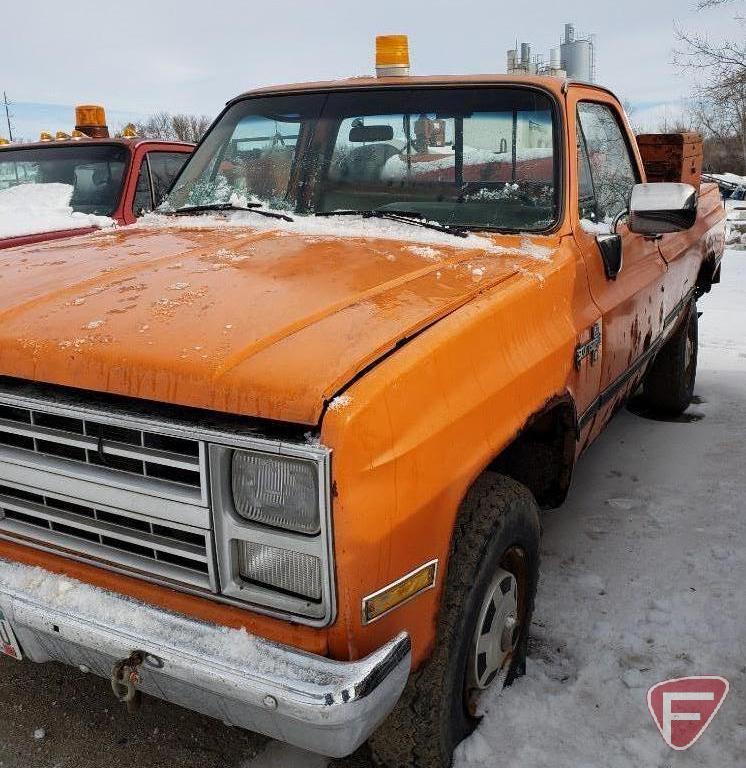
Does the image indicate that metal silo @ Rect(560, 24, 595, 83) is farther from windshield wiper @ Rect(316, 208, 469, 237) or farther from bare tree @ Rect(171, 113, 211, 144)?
bare tree @ Rect(171, 113, 211, 144)

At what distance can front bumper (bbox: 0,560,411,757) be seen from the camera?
1.57 metres

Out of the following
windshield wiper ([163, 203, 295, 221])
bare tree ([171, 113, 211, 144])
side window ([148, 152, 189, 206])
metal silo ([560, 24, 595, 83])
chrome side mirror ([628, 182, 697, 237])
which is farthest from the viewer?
bare tree ([171, 113, 211, 144])

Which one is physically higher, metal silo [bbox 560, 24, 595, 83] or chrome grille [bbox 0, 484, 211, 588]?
metal silo [bbox 560, 24, 595, 83]

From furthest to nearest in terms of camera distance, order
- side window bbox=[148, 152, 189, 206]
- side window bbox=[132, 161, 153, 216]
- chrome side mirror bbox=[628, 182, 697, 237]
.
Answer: side window bbox=[148, 152, 189, 206], side window bbox=[132, 161, 153, 216], chrome side mirror bbox=[628, 182, 697, 237]

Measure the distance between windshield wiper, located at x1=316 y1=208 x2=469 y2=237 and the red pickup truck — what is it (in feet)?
9.91

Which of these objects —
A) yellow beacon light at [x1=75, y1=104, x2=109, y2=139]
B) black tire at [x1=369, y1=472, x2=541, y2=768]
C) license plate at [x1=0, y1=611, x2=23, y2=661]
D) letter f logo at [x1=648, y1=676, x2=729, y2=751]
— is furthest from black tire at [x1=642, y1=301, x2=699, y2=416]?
yellow beacon light at [x1=75, y1=104, x2=109, y2=139]

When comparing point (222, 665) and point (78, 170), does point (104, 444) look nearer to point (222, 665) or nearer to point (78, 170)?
point (222, 665)

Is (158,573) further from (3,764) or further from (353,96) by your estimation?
(353,96)

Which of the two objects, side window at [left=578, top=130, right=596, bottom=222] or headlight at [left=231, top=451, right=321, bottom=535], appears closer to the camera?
headlight at [left=231, top=451, right=321, bottom=535]

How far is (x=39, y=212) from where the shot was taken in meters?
5.73

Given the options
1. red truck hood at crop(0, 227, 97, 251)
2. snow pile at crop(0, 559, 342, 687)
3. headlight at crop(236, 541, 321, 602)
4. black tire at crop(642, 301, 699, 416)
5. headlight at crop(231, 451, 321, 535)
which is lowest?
black tire at crop(642, 301, 699, 416)

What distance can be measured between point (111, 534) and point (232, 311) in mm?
627

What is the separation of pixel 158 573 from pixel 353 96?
2190mm

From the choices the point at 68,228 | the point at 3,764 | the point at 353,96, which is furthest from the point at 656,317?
the point at 68,228
